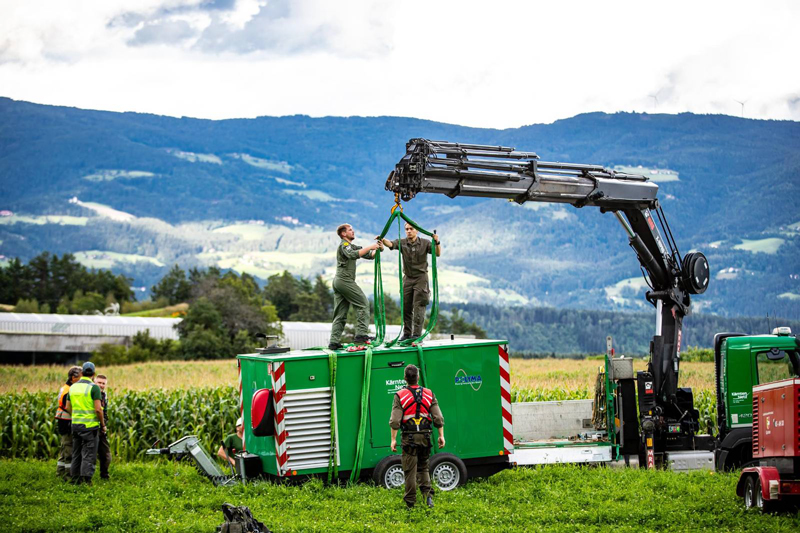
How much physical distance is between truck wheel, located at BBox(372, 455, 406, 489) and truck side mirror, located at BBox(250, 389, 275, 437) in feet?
6.06

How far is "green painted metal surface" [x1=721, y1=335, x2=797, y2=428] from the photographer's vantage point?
1603cm

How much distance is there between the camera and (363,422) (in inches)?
604

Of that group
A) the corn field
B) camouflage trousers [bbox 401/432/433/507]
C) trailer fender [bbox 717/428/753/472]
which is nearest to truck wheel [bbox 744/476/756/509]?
trailer fender [bbox 717/428/753/472]

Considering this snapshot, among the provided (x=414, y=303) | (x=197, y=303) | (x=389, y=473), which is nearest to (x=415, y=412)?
(x=389, y=473)

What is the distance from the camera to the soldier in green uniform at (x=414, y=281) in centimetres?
1642

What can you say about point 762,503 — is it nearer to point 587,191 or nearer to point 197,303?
point 587,191

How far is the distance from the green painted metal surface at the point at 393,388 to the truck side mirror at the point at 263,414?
0.24 meters

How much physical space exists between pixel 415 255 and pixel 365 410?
2.93m

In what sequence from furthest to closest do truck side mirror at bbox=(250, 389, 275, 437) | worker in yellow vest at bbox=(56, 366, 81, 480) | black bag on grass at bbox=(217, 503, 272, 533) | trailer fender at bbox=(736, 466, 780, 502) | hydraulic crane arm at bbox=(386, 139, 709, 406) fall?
worker in yellow vest at bbox=(56, 366, 81, 480)
hydraulic crane arm at bbox=(386, 139, 709, 406)
truck side mirror at bbox=(250, 389, 275, 437)
trailer fender at bbox=(736, 466, 780, 502)
black bag on grass at bbox=(217, 503, 272, 533)

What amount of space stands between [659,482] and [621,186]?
19.4 ft

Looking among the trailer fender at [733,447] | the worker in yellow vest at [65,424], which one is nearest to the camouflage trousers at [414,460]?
the trailer fender at [733,447]

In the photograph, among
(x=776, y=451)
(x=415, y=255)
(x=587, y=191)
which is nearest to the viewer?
(x=776, y=451)

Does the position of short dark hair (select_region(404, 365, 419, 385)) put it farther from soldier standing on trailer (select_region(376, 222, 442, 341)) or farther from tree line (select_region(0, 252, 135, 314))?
tree line (select_region(0, 252, 135, 314))

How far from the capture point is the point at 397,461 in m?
15.4
